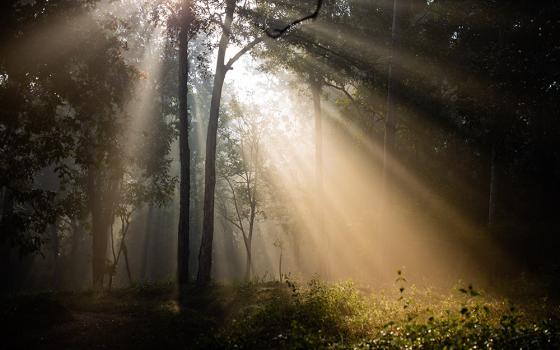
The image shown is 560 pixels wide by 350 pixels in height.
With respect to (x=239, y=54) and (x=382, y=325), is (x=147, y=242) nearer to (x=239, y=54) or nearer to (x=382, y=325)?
(x=239, y=54)

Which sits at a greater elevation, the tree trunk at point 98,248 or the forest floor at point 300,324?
the tree trunk at point 98,248

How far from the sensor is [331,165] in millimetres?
32969

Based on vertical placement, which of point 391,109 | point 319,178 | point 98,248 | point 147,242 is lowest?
point 98,248

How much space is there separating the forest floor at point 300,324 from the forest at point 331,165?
6 cm

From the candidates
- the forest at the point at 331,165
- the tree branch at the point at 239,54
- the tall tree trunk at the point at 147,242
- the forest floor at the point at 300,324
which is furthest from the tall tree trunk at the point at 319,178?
the tall tree trunk at the point at 147,242

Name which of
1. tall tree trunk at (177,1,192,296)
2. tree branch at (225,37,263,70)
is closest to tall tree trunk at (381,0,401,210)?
tree branch at (225,37,263,70)

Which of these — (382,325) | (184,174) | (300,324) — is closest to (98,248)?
(184,174)

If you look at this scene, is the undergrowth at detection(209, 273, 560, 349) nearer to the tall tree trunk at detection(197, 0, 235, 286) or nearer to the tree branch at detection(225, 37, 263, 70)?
the tall tree trunk at detection(197, 0, 235, 286)

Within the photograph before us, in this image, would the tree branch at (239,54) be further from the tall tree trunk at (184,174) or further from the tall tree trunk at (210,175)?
the tall tree trunk at (184,174)

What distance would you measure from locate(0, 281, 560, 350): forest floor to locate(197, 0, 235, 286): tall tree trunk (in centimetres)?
484

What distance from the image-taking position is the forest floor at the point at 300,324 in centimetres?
639

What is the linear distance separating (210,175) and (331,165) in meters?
15.8

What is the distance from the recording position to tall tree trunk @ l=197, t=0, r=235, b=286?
18.1m

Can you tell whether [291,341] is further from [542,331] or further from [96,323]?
[96,323]
